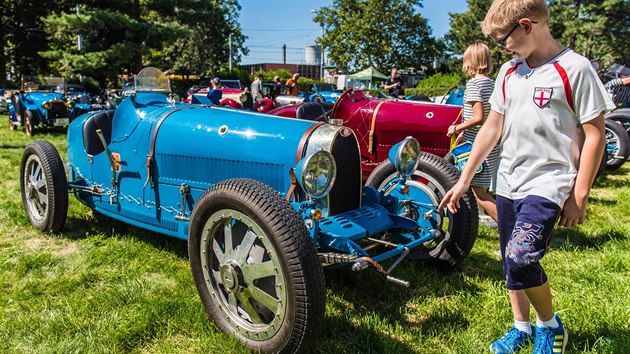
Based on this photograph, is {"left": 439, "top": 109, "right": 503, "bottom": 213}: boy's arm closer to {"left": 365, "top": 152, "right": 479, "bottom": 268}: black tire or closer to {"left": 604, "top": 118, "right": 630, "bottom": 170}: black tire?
{"left": 365, "top": 152, "right": 479, "bottom": 268}: black tire

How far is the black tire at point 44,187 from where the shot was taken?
3859 mm

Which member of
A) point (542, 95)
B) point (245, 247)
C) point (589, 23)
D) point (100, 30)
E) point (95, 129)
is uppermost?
point (589, 23)

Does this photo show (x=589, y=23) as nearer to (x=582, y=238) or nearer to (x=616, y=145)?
(x=616, y=145)

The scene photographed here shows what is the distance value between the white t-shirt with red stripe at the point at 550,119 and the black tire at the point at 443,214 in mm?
1150

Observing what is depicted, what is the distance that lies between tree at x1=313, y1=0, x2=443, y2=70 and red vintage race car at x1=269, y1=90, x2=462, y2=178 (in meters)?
31.6

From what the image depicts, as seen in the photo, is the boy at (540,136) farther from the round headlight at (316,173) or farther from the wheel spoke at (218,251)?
the wheel spoke at (218,251)

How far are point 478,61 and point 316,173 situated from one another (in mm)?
1866

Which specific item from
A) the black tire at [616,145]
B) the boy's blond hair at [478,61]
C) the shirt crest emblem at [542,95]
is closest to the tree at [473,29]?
the black tire at [616,145]

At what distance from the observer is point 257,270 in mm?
2312

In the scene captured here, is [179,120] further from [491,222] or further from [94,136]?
[491,222]

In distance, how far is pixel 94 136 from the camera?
4.06 m

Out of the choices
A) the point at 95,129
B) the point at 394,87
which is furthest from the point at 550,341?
the point at 394,87

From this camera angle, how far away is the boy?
1.76 metres

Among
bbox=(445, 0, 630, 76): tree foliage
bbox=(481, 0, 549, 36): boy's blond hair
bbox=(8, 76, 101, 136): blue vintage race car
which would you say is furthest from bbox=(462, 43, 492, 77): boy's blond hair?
bbox=(445, 0, 630, 76): tree foliage
